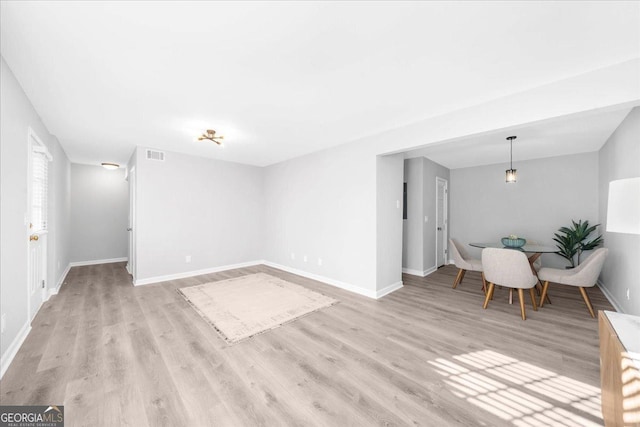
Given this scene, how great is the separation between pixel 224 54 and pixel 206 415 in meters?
2.50

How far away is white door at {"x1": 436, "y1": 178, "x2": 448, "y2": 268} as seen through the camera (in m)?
5.71

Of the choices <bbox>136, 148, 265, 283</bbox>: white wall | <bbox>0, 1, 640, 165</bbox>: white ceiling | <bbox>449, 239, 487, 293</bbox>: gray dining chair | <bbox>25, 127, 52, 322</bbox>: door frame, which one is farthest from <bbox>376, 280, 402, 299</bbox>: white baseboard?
<bbox>25, 127, 52, 322</bbox>: door frame

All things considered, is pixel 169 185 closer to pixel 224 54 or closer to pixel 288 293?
pixel 288 293

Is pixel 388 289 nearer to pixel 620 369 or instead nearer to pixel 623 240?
pixel 620 369

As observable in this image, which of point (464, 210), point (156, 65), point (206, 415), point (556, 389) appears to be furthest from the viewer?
point (464, 210)

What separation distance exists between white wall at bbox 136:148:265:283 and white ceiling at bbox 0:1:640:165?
168 centimetres

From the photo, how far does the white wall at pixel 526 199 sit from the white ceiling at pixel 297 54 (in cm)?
391

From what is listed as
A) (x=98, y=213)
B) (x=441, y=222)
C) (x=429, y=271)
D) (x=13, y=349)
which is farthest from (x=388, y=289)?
(x=98, y=213)

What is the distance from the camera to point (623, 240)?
3109 mm

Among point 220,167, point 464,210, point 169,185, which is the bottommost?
point 464,210

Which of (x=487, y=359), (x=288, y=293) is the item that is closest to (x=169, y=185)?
(x=288, y=293)

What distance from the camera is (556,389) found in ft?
5.80

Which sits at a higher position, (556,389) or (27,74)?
(27,74)

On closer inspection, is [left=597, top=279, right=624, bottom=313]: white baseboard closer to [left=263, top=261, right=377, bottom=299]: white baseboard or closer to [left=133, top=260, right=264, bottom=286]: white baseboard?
[left=263, top=261, right=377, bottom=299]: white baseboard
